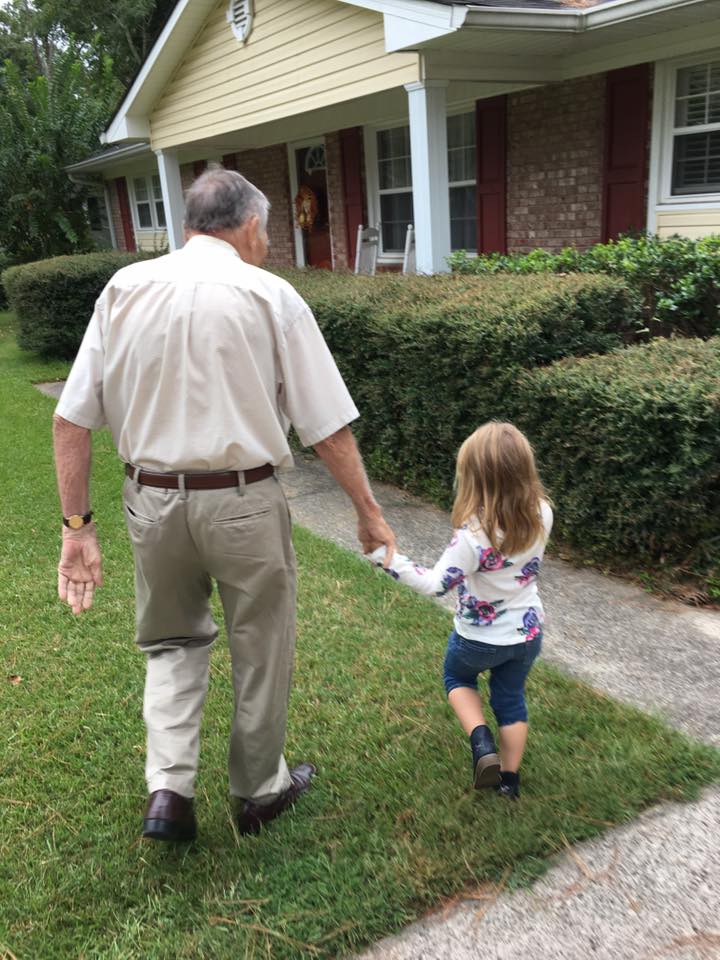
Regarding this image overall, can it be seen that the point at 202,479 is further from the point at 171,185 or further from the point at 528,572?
the point at 171,185

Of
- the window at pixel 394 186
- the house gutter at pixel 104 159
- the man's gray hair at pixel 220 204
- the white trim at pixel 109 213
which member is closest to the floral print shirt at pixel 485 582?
the man's gray hair at pixel 220 204

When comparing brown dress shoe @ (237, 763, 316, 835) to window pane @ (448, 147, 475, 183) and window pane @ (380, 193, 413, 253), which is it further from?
window pane @ (380, 193, 413, 253)

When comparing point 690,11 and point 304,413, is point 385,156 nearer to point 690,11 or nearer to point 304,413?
point 690,11

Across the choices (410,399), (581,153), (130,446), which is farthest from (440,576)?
(581,153)

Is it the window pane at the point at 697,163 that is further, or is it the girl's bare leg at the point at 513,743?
the window pane at the point at 697,163

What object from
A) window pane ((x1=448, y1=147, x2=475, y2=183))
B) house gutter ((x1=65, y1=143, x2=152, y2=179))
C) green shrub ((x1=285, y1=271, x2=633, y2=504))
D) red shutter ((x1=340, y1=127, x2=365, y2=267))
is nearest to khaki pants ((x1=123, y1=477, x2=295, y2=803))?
green shrub ((x1=285, y1=271, x2=633, y2=504))

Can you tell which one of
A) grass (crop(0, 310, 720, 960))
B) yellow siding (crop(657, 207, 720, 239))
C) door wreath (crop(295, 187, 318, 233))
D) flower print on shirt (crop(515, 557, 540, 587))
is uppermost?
door wreath (crop(295, 187, 318, 233))

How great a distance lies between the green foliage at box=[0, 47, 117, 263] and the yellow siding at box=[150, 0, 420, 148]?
20.7 ft

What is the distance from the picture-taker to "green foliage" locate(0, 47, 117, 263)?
18453mm

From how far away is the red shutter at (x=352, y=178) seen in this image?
40.9ft

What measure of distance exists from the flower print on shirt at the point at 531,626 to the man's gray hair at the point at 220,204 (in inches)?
57.0

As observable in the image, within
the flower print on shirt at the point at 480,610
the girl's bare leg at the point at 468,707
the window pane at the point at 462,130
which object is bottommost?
the girl's bare leg at the point at 468,707

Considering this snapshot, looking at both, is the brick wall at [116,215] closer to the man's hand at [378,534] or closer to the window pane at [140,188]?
the window pane at [140,188]

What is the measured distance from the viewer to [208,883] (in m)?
2.35
